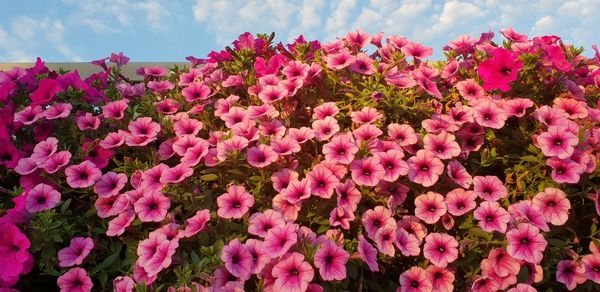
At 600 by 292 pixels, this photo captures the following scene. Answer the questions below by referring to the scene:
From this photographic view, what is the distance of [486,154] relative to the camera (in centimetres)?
285

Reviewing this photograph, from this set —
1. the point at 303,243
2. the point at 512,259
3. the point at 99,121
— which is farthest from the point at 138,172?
the point at 512,259

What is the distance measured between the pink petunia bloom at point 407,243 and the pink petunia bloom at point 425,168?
Result: 247 mm

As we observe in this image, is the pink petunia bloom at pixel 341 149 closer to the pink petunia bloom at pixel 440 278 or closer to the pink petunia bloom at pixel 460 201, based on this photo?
the pink petunia bloom at pixel 460 201

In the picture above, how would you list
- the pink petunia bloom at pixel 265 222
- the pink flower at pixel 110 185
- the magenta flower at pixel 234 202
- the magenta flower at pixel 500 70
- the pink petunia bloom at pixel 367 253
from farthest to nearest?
the magenta flower at pixel 500 70 → the pink flower at pixel 110 185 → the magenta flower at pixel 234 202 → the pink petunia bloom at pixel 265 222 → the pink petunia bloom at pixel 367 253

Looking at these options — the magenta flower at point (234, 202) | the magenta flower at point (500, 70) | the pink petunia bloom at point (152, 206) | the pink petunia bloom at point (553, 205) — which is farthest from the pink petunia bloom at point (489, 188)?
the pink petunia bloom at point (152, 206)

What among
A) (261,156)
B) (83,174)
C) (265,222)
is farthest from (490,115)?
(83,174)

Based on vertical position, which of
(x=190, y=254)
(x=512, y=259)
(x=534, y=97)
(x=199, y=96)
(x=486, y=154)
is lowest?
(x=512, y=259)

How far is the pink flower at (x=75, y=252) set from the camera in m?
2.60

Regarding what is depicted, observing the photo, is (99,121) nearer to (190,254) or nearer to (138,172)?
(138,172)

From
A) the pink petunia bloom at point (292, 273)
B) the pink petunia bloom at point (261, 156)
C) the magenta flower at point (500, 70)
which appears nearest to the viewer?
the pink petunia bloom at point (292, 273)

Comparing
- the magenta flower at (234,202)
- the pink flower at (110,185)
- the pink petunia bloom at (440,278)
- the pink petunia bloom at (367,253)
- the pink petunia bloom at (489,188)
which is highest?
the pink flower at (110,185)

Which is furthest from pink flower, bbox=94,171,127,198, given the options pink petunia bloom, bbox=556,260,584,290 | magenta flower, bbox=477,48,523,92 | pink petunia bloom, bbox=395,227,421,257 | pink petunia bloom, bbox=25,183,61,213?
pink petunia bloom, bbox=556,260,584,290

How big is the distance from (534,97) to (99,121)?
2481 millimetres

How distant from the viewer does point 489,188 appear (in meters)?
2.74
